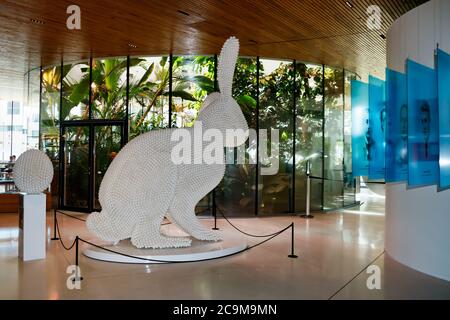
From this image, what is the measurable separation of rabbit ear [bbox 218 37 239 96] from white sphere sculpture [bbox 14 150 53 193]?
→ 2.72 m

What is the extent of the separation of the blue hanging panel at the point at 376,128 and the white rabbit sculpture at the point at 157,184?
1.73m

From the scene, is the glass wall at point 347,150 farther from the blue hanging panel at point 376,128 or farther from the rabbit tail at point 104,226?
the rabbit tail at point 104,226

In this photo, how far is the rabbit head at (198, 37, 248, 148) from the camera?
592 centimetres

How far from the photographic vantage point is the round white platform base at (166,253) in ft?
18.0

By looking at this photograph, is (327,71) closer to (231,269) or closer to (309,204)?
(309,204)

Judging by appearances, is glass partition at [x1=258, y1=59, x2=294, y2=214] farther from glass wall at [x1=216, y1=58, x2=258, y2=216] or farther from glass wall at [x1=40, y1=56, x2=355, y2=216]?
glass wall at [x1=216, y1=58, x2=258, y2=216]

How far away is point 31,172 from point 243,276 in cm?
321

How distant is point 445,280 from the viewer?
4.92 m

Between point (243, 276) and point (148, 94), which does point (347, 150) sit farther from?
point (243, 276)

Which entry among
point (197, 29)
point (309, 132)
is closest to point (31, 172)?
point (197, 29)

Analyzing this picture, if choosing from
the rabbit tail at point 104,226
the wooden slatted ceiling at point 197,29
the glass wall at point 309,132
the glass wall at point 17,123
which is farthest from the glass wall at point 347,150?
the glass wall at point 17,123

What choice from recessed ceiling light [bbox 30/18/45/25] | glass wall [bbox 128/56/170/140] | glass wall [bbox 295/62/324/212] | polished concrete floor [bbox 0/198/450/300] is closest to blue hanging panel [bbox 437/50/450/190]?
polished concrete floor [bbox 0/198/450/300]
